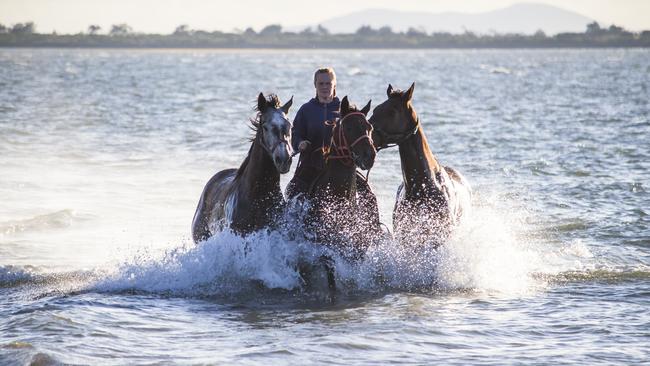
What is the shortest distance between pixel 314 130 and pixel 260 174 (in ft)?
3.48

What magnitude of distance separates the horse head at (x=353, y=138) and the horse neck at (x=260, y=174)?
2.05 feet

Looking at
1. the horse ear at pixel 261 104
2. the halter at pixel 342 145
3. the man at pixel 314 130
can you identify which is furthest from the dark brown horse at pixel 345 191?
the horse ear at pixel 261 104

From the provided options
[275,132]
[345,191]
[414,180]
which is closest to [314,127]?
[345,191]

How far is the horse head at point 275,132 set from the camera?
10.1 metres

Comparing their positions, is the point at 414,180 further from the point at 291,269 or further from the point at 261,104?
the point at 261,104

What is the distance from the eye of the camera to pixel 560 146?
28766 mm

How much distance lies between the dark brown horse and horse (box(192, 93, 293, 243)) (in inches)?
17.9

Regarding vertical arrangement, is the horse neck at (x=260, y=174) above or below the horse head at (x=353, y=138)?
below

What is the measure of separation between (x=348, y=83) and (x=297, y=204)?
72.0 meters

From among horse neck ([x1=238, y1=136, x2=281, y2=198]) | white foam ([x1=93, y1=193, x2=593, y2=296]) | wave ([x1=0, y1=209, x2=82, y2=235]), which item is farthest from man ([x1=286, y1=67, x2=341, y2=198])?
wave ([x1=0, y1=209, x2=82, y2=235])

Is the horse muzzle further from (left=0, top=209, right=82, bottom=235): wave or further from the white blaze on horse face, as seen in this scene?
(left=0, top=209, right=82, bottom=235): wave

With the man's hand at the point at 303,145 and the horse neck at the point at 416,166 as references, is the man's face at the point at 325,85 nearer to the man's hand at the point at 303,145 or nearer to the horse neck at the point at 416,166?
the man's hand at the point at 303,145

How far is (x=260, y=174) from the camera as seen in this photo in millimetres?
10602

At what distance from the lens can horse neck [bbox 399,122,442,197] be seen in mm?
11086
